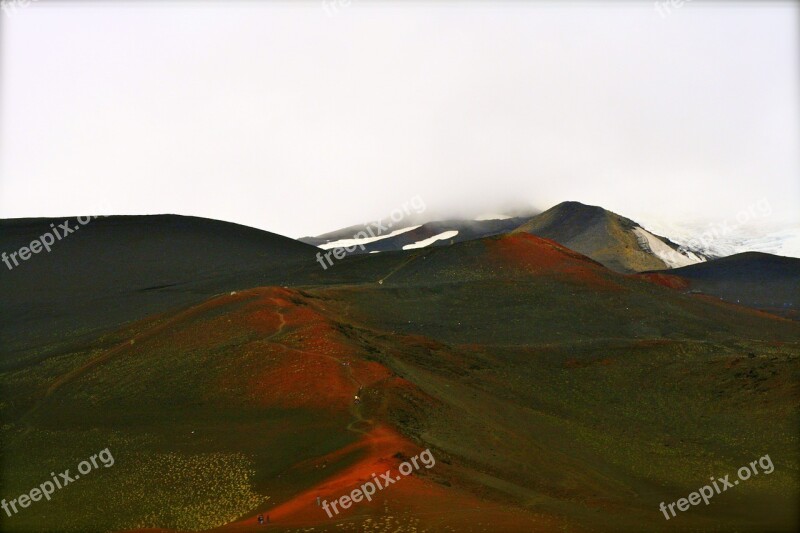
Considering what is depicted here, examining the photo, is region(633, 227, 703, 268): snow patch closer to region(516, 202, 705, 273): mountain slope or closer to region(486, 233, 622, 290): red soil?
region(516, 202, 705, 273): mountain slope

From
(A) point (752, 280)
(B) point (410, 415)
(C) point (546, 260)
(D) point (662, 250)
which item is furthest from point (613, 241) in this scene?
(B) point (410, 415)

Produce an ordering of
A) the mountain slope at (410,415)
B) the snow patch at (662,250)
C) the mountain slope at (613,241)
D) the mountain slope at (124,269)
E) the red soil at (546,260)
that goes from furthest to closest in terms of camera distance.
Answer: the snow patch at (662,250) < the mountain slope at (613,241) < the red soil at (546,260) < the mountain slope at (124,269) < the mountain slope at (410,415)

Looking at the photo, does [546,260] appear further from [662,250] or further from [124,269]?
[662,250]

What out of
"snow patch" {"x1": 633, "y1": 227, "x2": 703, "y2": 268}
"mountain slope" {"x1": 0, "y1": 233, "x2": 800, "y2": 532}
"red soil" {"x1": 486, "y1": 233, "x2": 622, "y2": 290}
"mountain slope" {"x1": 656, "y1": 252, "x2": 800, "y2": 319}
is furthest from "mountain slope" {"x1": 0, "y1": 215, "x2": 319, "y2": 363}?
"snow patch" {"x1": 633, "y1": 227, "x2": 703, "y2": 268}

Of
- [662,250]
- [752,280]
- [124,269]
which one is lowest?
[752,280]

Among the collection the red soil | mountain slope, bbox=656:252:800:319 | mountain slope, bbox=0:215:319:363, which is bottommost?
mountain slope, bbox=656:252:800:319

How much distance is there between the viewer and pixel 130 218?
15288cm

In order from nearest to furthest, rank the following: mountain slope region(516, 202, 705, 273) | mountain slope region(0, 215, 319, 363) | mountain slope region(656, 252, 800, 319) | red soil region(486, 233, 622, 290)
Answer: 1. mountain slope region(0, 215, 319, 363)
2. red soil region(486, 233, 622, 290)
3. mountain slope region(656, 252, 800, 319)
4. mountain slope region(516, 202, 705, 273)

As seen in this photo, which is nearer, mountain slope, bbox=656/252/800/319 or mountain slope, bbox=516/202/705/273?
mountain slope, bbox=656/252/800/319

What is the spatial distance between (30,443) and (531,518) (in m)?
34.7

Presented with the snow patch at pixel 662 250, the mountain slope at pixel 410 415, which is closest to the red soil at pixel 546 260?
the mountain slope at pixel 410 415

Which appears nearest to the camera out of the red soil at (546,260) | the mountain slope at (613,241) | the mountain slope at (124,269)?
the mountain slope at (124,269)

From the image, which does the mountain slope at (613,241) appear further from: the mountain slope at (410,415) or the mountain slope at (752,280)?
the mountain slope at (410,415)

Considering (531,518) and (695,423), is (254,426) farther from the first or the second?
(695,423)
